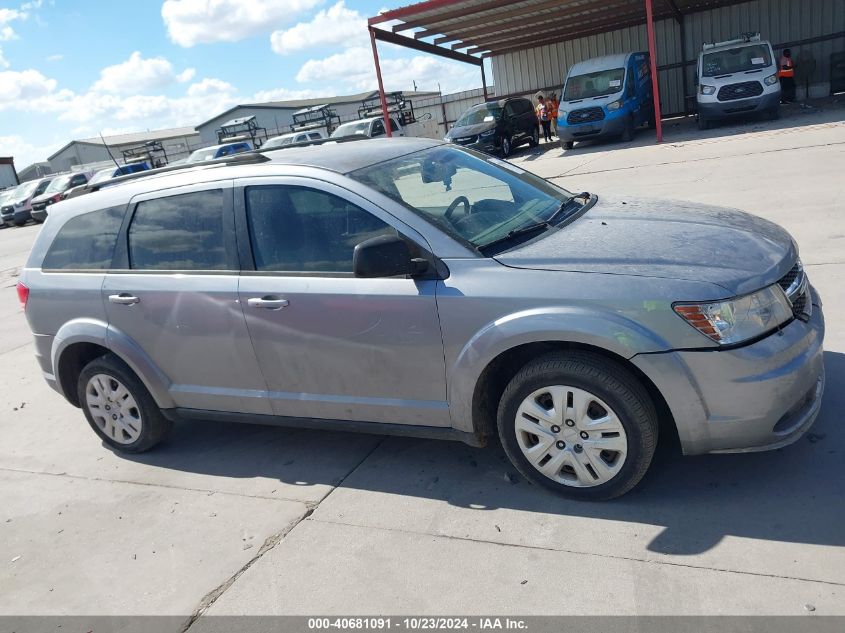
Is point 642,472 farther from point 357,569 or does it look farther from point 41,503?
point 41,503

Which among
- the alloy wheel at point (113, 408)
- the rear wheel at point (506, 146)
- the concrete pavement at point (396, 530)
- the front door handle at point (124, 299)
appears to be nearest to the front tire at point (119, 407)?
the alloy wheel at point (113, 408)

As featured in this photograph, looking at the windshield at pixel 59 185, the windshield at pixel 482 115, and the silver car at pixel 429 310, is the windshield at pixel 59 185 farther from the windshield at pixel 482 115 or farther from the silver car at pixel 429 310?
the silver car at pixel 429 310

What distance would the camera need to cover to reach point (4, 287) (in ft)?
42.0

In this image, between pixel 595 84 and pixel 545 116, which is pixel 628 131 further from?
pixel 545 116

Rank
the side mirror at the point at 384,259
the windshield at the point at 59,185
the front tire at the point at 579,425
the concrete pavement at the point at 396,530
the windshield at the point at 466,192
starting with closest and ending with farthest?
the concrete pavement at the point at 396,530
the front tire at the point at 579,425
the side mirror at the point at 384,259
the windshield at the point at 466,192
the windshield at the point at 59,185

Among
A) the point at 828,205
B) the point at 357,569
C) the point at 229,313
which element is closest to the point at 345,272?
the point at 229,313

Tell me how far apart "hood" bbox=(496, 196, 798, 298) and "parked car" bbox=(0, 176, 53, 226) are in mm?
29072

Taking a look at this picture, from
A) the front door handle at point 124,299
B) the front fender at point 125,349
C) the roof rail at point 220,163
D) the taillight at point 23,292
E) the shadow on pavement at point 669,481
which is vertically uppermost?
the roof rail at point 220,163

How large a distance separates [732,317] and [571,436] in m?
0.87

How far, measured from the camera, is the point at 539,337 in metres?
3.11

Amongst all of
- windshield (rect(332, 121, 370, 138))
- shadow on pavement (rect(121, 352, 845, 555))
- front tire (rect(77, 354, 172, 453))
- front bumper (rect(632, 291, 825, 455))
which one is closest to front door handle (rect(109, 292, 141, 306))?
front tire (rect(77, 354, 172, 453))

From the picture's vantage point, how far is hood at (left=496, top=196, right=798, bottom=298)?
10.0 feet

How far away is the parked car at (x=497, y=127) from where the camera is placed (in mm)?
20547

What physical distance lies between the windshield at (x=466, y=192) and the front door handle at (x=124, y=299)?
1.63m
